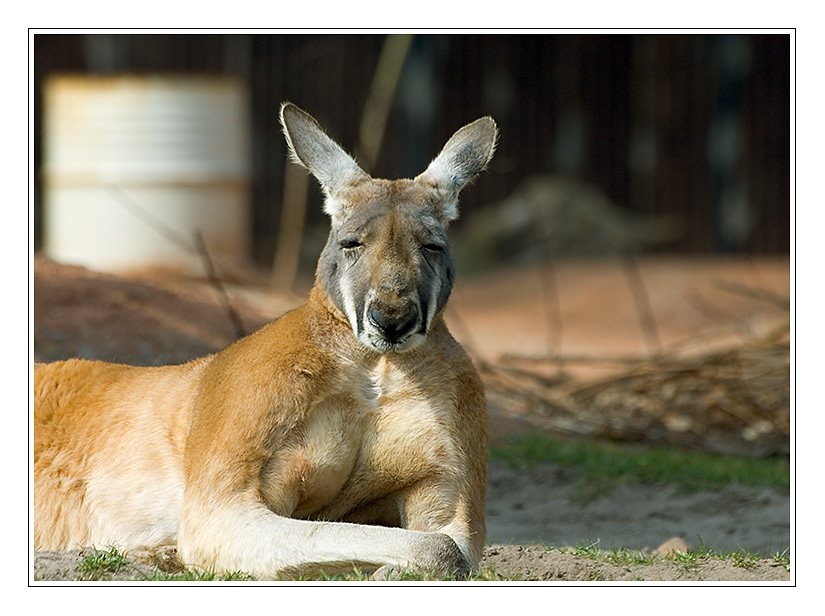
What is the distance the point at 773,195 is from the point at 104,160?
32.1 feet

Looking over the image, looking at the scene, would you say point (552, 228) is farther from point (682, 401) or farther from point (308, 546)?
point (308, 546)

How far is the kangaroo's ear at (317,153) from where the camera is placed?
4121 mm

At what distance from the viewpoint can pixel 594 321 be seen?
12383mm

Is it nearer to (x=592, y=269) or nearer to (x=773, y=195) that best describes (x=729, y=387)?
(x=592, y=269)

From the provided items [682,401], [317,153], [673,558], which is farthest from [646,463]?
[317,153]

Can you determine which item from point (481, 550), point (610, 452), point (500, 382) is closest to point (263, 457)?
point (481, 550)

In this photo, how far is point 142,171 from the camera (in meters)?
8.48

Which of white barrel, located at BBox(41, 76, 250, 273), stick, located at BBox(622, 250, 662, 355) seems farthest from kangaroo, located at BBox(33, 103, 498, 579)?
stick, located at BBox(622, 250, 662, 355)

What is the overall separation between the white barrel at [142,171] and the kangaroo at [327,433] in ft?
12.5

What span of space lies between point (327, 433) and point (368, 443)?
152 millimetres

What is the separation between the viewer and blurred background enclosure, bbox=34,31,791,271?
14922 mm

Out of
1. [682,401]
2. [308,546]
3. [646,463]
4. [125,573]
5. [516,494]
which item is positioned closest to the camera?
[308,546]

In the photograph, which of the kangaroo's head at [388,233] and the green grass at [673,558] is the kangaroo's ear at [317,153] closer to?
the kangaroo's head at [388,233]

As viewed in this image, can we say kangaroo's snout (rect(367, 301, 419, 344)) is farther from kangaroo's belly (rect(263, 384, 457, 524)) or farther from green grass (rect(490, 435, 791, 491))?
green grass (rect(490, 435, 791, 491))
